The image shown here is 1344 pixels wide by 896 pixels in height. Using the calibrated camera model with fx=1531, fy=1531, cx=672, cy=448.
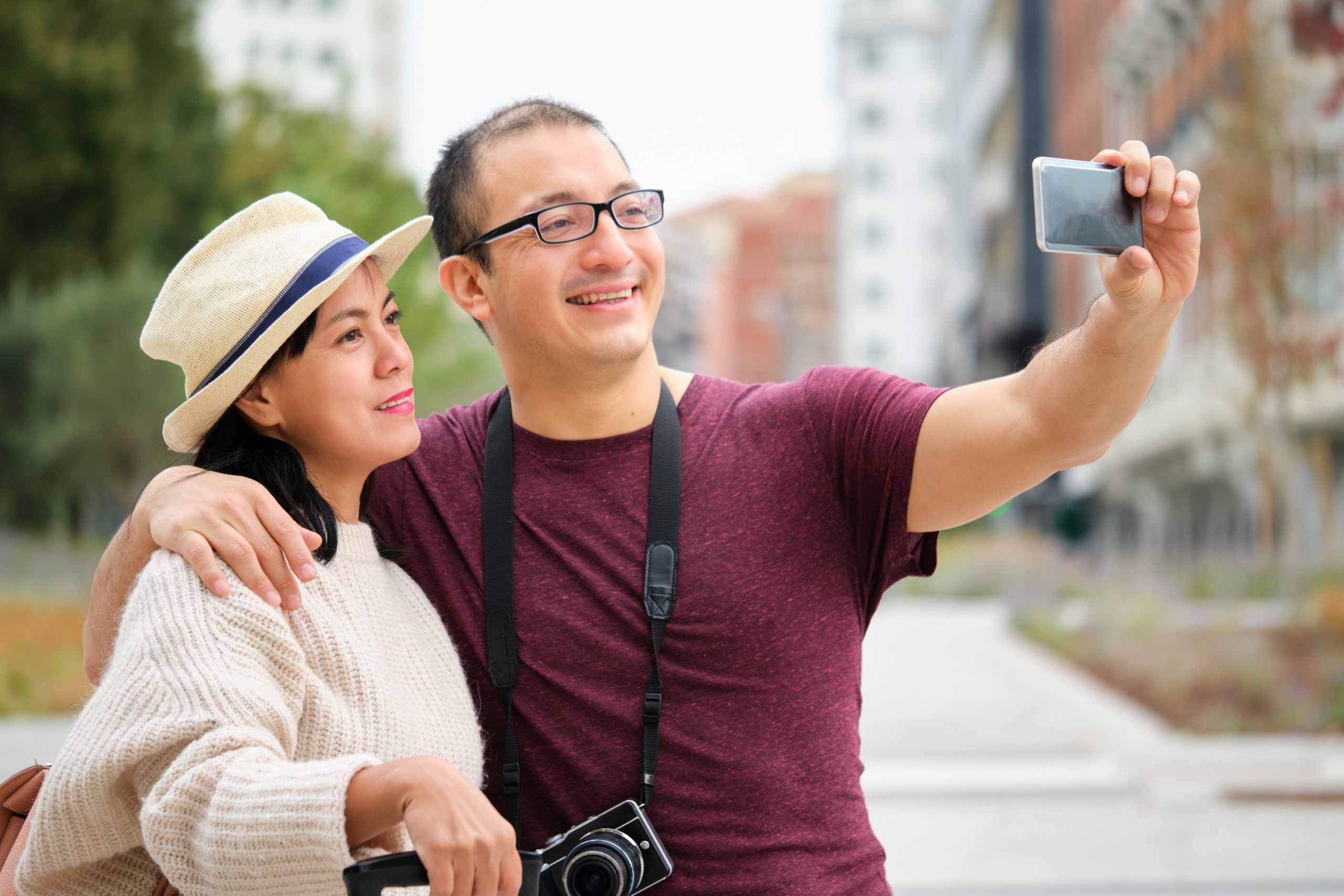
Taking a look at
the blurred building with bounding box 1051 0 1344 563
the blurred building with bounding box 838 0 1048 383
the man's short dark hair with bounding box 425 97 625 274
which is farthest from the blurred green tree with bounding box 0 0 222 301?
the blurred building with bounding box 838 0 1048 383

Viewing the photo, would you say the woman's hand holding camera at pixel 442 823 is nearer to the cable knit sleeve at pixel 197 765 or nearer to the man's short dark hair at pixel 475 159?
the cable knit sleeve at pixel 197 765

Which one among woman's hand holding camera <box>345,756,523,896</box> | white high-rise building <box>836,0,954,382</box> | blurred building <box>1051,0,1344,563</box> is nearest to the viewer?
woman's hand holding camera <box>345,756,523,896</box>

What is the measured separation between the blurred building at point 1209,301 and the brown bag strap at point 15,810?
371 inches

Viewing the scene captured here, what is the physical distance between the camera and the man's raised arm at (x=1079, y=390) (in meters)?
2.49

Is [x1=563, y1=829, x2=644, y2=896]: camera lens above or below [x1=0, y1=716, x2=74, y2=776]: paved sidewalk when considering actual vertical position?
above

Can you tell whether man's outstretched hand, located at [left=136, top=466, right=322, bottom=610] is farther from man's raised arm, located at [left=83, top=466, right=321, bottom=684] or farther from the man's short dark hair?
the man's short dark hair

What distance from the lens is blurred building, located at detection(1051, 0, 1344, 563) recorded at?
61.4 ft

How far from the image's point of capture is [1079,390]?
2.60 metres

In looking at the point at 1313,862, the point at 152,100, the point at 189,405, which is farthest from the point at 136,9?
the point at 189,405

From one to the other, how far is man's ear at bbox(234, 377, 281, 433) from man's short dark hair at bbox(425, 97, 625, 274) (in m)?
0.64

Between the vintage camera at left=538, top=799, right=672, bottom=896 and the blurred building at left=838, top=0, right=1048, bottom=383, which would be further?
the blurred building at left=838, top=0, right=1048, bottom=383

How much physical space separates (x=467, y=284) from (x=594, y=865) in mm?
1304

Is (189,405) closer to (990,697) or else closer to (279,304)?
(279,304)

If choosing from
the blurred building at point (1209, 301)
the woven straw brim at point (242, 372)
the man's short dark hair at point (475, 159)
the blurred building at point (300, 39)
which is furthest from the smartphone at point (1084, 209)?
the blurred building at point (300, 39)
